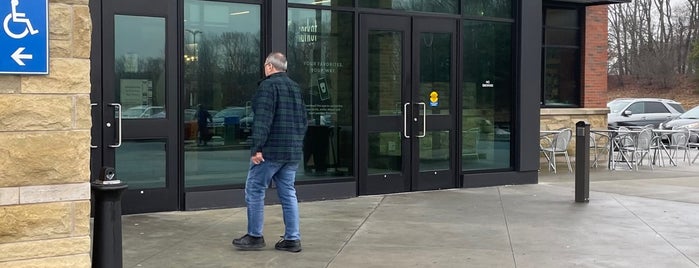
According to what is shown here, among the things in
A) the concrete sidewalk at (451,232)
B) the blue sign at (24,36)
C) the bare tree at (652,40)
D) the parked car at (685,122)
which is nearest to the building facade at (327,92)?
the concrete sidewalk at (451,232)

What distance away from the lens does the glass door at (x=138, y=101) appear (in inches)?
319

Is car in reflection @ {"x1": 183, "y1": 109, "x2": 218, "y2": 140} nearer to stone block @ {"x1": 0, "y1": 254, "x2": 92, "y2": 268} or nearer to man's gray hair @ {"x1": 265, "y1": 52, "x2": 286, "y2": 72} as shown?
man's gray hair @ {"x1": 265, "y1": 52, "x2": 286, "y2": 72}

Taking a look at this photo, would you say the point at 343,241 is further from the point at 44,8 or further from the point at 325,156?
the point at 44,8

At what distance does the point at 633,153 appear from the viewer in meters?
15.3

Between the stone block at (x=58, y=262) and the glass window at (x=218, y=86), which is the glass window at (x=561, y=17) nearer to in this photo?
the glass window at (x=218, y=86)

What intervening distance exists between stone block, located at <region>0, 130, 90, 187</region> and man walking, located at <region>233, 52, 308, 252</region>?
2195 mm

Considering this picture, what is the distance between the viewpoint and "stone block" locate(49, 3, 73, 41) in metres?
4.34

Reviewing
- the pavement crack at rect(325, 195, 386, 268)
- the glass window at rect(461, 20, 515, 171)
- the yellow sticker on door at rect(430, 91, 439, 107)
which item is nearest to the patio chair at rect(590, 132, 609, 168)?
the glass window at rect(461, 20, 515, 171)

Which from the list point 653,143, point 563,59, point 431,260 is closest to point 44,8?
point 431,260

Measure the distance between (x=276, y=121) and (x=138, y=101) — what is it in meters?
2.48

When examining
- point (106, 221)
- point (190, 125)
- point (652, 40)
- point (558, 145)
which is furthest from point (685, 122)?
point (652, 40)

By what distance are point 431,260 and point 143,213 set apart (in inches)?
142

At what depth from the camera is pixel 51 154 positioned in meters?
4.36

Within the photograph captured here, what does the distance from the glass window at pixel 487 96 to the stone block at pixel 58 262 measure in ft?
24.4
